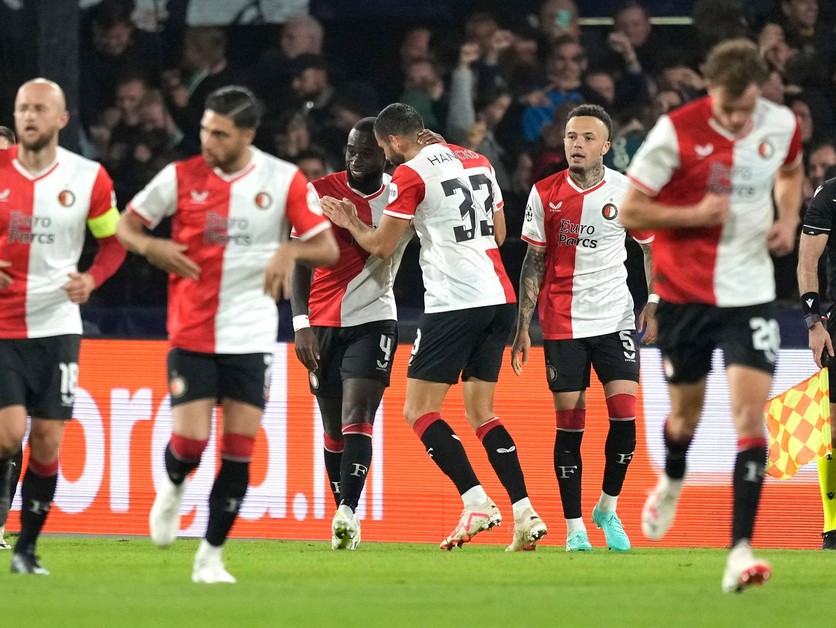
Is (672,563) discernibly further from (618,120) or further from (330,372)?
(618,120)

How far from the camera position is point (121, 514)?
10.4 meters

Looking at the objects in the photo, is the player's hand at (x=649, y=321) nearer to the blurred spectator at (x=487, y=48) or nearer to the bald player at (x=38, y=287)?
the bald player at (x=38, y=287)

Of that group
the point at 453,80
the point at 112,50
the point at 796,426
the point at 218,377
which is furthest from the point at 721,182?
the point at 112,50

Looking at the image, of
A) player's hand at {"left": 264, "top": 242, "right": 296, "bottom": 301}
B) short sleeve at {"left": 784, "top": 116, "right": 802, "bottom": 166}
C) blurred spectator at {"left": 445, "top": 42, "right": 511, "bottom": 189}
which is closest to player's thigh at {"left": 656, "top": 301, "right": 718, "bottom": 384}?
short sleeve at {"left": 784, "top": 116, "right": 802, "bottom": 166}

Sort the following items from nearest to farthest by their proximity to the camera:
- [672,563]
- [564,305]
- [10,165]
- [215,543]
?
[215,543] → [10,165] → [672,563] → [564,305]

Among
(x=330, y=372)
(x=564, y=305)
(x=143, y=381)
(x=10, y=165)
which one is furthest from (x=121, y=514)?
(x=10, y=165)

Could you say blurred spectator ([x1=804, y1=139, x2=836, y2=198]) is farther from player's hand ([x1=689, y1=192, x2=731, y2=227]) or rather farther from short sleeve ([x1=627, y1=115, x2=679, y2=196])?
player's hand ([x1=689, y1=192, x2=731, y2=227])

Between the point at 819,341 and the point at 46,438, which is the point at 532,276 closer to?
the point at 819,341

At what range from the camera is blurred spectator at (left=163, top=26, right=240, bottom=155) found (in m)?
14.2

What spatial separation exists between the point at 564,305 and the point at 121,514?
365 cm

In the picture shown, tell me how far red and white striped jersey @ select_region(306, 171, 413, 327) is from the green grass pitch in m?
1.40

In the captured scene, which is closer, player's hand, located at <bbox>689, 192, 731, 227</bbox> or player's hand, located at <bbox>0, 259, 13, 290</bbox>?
player's hand, located at <bbox>689, 192, 731, 227</bbox>

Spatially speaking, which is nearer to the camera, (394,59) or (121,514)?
(121,514)

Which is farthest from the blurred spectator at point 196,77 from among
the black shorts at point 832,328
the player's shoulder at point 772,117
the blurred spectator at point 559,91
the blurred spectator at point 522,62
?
the player's shoulder at point 772,117
